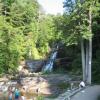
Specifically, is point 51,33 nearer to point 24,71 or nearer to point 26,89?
point 24,71

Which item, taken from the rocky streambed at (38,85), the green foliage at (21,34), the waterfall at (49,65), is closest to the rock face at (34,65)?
the waterfall at (49,65)

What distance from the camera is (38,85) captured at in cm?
4369

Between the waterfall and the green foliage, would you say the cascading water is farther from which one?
the green foliage

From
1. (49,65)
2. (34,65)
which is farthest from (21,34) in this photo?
(49,65)

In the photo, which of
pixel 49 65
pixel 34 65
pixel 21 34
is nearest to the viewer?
pixel 49 65

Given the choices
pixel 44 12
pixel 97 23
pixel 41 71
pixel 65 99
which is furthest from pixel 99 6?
pixel 44 12

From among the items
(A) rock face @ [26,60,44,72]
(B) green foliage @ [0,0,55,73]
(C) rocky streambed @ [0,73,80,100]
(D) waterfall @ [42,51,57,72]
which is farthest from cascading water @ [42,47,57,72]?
(C) rocky streambed @ [0,73,80,100]

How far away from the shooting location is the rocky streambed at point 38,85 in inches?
1655

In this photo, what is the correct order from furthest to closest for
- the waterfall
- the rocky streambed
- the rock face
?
the rock face → the waterfall → the rocky streambed

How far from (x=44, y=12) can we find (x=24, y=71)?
28.8 metres

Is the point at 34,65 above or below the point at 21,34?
below

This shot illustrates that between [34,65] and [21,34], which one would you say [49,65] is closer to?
[34,65]

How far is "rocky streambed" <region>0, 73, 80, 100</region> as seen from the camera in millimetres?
42031

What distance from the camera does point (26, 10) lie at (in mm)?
66500
